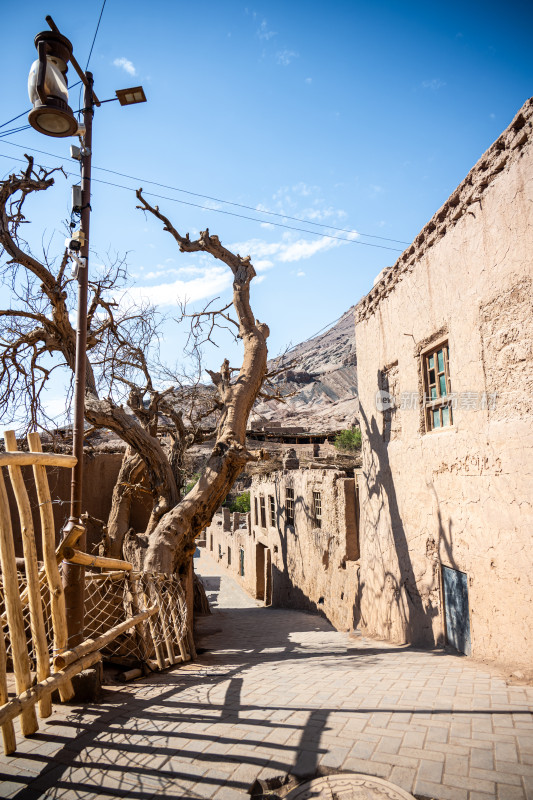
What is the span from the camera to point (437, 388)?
668 cm

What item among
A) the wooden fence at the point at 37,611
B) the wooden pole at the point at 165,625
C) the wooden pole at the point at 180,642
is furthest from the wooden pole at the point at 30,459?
the wooden pole at the point at 180,642

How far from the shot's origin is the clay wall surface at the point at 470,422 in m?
4.79

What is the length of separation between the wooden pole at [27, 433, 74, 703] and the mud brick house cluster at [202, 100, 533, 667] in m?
4.21

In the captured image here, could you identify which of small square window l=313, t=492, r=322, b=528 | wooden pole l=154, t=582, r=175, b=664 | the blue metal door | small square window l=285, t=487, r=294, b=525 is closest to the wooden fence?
wooden pole l=154, t=582, r=175, b=664

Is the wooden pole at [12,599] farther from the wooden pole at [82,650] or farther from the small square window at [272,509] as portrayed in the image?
the small square window at [272,509]

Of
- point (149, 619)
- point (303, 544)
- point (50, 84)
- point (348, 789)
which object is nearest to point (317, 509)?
point (303, 544)

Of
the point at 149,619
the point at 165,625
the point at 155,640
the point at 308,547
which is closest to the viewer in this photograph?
the point at 155,640

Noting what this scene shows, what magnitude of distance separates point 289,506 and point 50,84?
12.6 metres

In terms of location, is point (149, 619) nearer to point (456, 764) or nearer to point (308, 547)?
point (456, 764)

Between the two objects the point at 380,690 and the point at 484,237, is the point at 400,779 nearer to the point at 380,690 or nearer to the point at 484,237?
the point at 380,690

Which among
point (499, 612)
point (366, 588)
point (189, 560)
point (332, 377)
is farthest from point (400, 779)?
point (332, 377)

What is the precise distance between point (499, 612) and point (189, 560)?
475cm

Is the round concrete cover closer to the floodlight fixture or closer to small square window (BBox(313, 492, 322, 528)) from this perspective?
the floodlight fixture

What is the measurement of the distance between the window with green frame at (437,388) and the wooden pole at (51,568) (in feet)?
15.7
